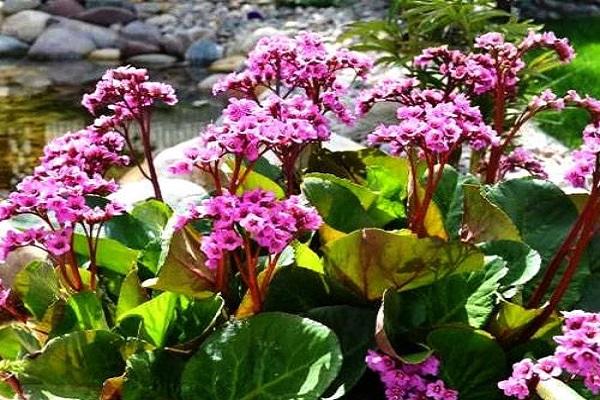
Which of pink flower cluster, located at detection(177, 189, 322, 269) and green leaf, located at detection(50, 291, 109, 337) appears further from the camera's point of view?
green leaf, located at detection(50, 291, 109, 337)

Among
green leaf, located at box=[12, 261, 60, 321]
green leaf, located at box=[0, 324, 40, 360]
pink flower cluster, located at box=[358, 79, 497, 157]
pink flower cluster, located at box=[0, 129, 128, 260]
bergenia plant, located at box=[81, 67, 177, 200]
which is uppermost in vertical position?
pink flower cluster, located at box=[358, 79, 497, 157]

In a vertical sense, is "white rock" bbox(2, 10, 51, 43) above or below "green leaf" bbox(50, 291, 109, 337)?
below

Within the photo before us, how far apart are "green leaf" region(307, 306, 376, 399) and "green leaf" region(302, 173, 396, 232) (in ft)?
0.70

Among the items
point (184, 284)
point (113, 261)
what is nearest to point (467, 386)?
point (184, 284)

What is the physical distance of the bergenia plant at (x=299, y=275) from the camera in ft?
4.38

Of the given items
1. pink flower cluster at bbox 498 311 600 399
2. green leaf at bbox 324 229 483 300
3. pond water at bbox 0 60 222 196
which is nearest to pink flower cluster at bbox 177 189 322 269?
green leaf at bbox 324 229 483 300

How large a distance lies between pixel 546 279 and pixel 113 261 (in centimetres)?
74

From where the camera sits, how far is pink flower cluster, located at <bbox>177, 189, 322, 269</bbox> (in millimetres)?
1237

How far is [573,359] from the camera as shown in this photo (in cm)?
113

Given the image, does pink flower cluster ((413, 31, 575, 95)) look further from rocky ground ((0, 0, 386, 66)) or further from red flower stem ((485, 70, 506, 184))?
rocky ground ((0, 0, 386, 66))

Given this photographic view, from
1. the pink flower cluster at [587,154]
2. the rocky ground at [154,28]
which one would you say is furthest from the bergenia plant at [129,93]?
the rocky ground at [154,28]

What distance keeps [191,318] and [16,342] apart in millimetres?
296

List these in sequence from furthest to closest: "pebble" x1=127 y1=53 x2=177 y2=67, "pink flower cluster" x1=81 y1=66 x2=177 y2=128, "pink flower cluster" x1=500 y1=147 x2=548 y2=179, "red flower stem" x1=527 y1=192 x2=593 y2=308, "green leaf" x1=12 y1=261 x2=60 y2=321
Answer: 1. "pebble" x1=127 y1=53 x2=177 y2=67
2. "pink flower cluster" x1=500 y1=147 x2=548 y2=179
3. "pink flower cluster" x1=81 y1=66 x2=177 y2=128
4. "green leaf" x1=12 y1=261 x2=60 y2=321
5. "red flower stem" x1=527 y1=192 x2=593 y2=308

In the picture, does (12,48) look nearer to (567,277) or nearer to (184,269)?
(184,269)
